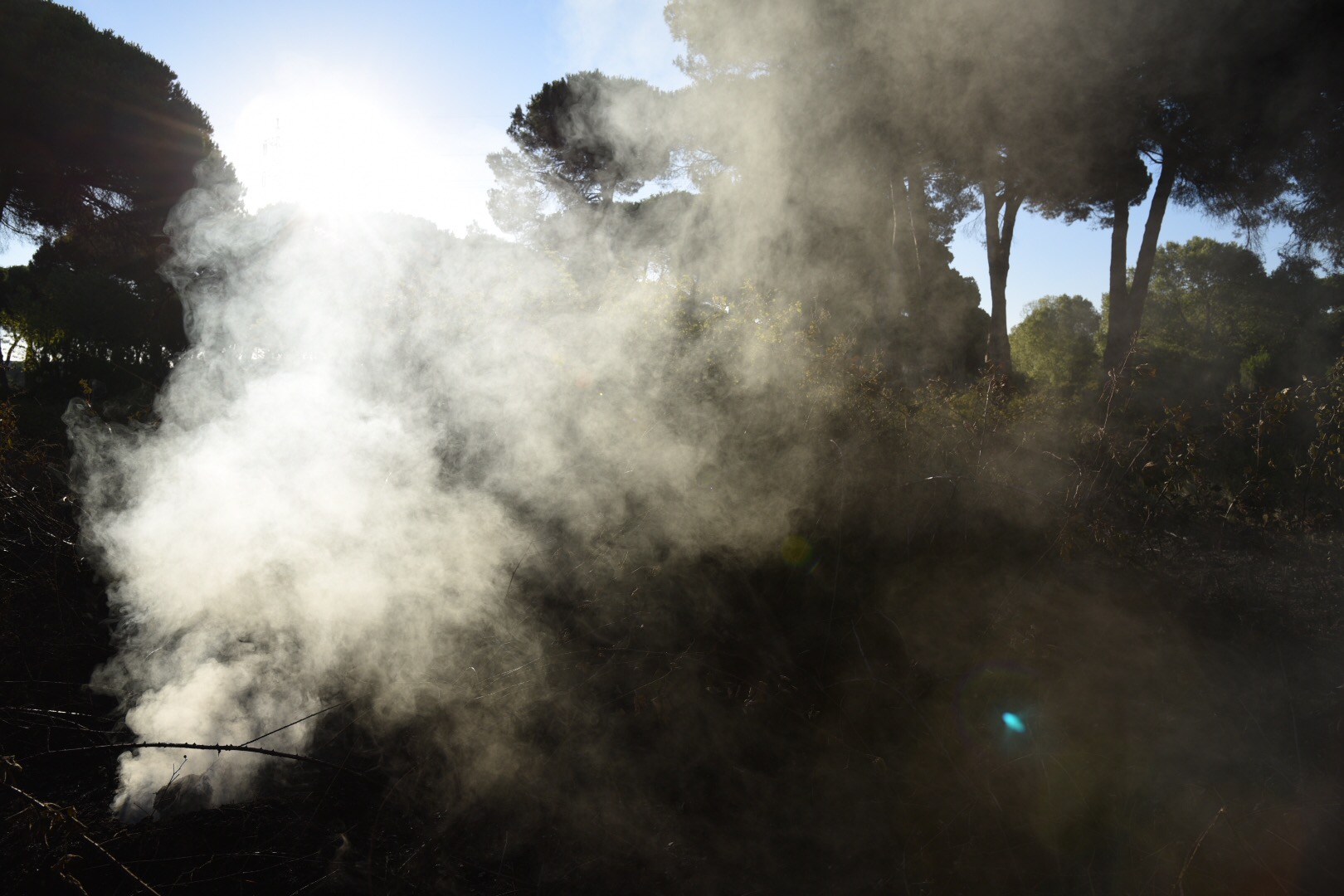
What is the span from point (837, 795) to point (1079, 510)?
208 cm

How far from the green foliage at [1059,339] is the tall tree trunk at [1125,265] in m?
9.94

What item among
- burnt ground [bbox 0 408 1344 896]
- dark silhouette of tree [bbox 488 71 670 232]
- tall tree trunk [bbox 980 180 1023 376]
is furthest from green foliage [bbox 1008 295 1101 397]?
burnt ground [bbox 0 408 1344 896]

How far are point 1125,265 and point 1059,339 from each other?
1961 cm

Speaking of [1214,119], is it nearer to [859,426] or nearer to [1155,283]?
[859,426]

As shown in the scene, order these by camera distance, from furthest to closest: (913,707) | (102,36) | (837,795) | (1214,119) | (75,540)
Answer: (102,36) → (1214,119) → (75,540) → (913,707) → (837,795)

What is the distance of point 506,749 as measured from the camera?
9.89 ft

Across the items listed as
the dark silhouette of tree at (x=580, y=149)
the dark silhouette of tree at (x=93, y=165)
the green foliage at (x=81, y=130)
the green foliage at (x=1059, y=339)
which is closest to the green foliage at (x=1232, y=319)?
the green foliage at (x=1059, y=339)

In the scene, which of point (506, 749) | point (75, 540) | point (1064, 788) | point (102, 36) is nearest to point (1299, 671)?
point (1064, 788)

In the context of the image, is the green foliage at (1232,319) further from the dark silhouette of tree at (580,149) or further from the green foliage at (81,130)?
the green foliage at (81,130)

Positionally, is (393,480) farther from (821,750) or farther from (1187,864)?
(1187,864)

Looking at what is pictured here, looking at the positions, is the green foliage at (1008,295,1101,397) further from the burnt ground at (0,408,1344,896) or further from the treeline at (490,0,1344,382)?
the burnt ground at (0,408,1344,896)

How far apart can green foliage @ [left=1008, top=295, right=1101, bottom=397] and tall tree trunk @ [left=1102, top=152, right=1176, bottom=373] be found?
994 centimetres

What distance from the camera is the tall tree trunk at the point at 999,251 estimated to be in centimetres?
1036

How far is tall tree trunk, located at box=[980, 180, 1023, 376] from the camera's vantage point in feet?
34.0
